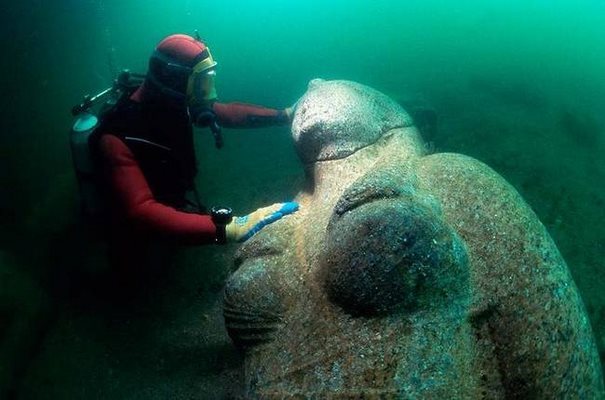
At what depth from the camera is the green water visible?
12.5 feet

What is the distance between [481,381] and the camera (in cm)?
217

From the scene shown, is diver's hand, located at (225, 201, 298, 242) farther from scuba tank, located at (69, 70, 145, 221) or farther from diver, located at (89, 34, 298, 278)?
scuba tank, located at (69, 70, 145, 221)

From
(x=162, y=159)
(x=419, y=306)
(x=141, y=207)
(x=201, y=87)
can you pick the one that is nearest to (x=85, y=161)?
(x=162, y=159)

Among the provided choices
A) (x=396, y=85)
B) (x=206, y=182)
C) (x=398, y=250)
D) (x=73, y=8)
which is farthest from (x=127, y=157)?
(x=396, y=85)

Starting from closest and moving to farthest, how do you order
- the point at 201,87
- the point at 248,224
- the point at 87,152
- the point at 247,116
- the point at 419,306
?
the point at 419,306
the point at 248,224
the point at 87,152
the point at 201,87
the point at 247,116

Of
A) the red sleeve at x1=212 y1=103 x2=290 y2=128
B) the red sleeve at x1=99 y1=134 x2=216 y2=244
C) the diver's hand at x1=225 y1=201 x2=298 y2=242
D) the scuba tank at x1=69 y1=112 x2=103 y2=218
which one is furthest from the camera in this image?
the red sleeve at x1=212 y1=103 x2=290 y2=128

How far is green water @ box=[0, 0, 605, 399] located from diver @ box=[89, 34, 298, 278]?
32.7 inches

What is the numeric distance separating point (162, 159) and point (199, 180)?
2591 mm

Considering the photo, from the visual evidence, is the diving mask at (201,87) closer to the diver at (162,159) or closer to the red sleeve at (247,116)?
the diver at (162,159)

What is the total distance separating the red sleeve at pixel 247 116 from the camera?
17.7 ft

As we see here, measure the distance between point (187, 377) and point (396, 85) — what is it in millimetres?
9419

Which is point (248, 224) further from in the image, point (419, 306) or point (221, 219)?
point (419, 306)

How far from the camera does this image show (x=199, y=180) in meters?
6.40

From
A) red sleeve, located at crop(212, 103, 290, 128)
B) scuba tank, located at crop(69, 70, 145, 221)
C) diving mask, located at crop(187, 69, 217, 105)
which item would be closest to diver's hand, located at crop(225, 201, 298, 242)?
diving mask, located at crop(187, 69, 217, 105)
